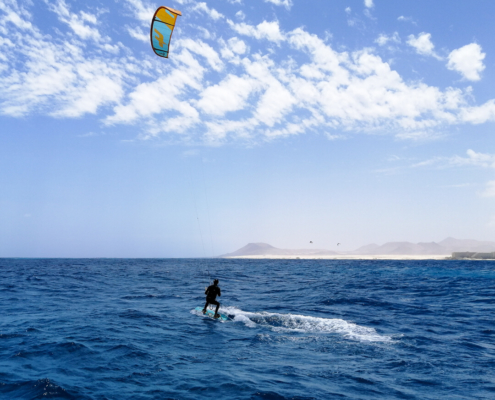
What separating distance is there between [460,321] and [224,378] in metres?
13.9

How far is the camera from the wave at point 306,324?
45.6 feet

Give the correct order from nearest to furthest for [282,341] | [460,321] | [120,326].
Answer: [282,341], [120,326], [460,321]

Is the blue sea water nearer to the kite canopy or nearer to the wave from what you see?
the wave

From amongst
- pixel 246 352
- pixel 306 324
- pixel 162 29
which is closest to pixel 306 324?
pixel 306 324

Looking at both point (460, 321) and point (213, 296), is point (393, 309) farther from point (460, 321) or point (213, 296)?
point (213, 296)

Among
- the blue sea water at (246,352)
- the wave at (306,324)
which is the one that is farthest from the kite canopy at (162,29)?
the wave at (306,324)

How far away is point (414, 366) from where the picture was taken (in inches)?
406

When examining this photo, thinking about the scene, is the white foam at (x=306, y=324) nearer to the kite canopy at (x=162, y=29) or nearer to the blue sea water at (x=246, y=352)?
the blue sea water at (x=246, y=352)

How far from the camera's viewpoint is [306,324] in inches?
625

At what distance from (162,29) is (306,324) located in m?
16.1

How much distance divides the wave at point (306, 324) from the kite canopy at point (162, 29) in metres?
14.2

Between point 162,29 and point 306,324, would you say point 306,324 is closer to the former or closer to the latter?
point 306,324

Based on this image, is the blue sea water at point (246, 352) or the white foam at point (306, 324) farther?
the white foam at point (306, 324)

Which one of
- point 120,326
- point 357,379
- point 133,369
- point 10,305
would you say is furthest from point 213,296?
point 10,305
